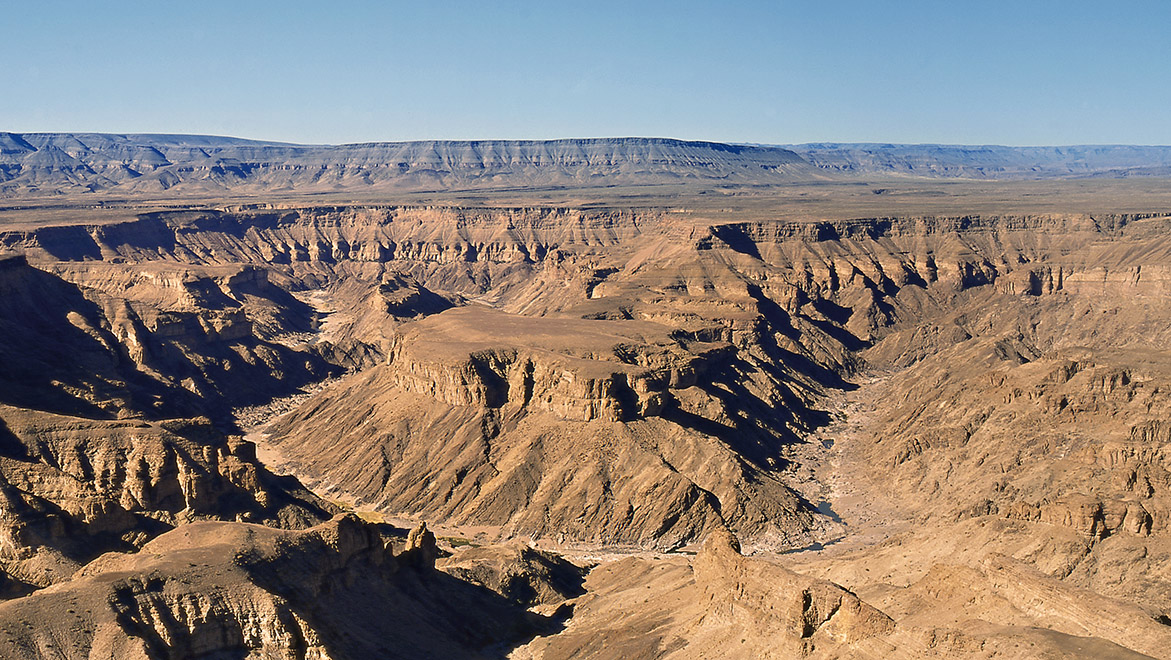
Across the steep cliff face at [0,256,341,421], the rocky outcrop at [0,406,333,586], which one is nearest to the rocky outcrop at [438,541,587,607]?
the rocky outcrop at [0,406,333,586]

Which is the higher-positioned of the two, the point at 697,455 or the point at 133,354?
the point at 133,354

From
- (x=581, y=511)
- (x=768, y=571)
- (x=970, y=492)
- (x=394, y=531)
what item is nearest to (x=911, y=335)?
(x=970, y=492)

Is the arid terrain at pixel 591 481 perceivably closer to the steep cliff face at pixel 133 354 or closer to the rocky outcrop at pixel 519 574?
the rocky outcrop at pixel 519 574

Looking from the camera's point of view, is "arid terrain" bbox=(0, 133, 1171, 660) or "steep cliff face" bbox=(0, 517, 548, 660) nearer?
"steep cliff face" bbox=(0, 517, 548, 660)

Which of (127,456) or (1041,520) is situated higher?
(127,456)

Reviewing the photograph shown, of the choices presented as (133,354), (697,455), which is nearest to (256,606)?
(697,455)

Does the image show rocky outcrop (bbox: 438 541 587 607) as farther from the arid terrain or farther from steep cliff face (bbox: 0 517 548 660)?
steep cliff face (bbox: 0 517 548 660)

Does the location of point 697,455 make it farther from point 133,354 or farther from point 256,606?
point 133,354

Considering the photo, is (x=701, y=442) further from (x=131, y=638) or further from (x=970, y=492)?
(x=131, y=638)

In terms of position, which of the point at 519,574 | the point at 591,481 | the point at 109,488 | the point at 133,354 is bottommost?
the point at 519,574

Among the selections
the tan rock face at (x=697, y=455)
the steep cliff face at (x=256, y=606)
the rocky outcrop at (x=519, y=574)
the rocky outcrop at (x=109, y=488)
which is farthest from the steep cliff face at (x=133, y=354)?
the rocky outcrop at (x=519, y=574)

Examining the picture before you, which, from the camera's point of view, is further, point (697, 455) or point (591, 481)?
point (697, 455)
